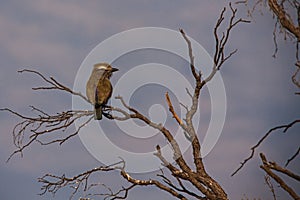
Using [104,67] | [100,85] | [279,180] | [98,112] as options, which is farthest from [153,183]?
[279,180]

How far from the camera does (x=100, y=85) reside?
25.4 feet

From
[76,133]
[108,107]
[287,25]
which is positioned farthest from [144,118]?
[287,25]

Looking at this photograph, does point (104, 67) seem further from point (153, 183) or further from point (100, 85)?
point (153, 183)

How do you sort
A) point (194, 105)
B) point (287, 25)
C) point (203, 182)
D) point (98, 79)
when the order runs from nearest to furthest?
point (287, 25) → point (203, 182) → point (194, 105) → point (98, 79)

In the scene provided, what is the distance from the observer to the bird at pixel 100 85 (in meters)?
A: 7.34

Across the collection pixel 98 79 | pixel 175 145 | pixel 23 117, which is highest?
pixel 98 79

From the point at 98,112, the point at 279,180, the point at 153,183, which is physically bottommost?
the point at 279,180

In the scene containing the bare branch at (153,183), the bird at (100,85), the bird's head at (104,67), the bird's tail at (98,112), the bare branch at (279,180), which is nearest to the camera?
the bare branch at (279,180)

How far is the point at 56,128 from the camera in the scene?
6.89 m

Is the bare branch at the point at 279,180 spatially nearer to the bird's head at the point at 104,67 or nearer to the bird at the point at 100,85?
the bird at the point at 100,85

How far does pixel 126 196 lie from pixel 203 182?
1.14 metres

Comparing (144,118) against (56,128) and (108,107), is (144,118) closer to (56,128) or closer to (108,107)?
(108,107)

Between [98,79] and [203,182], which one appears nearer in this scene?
[203,182]

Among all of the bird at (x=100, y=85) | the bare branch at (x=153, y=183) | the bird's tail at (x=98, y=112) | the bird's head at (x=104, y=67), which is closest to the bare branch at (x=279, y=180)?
the bare branch at (x=153, y=183)
